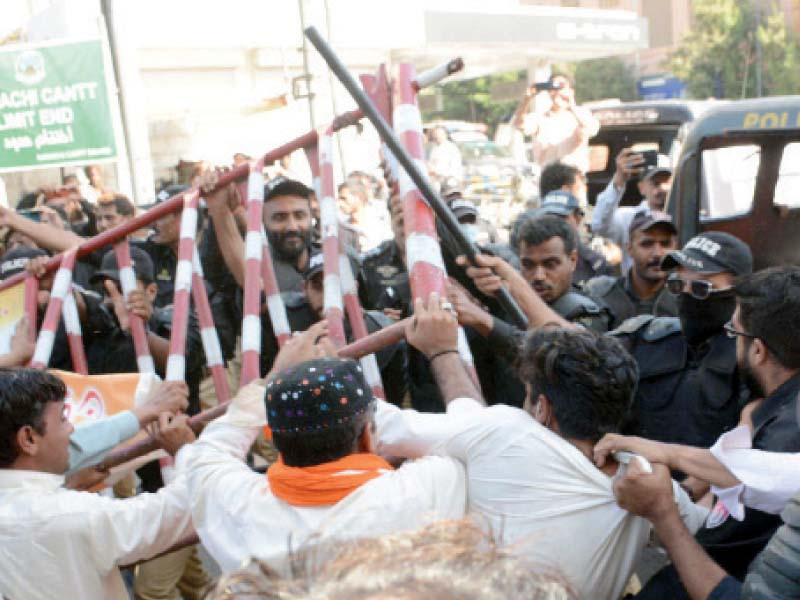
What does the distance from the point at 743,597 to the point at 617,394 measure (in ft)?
1.84

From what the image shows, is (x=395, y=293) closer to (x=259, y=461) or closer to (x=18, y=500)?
(x=259, y=461)

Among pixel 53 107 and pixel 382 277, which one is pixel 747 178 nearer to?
pixel 382 277

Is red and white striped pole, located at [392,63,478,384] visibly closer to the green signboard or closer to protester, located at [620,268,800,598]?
protester, located at [620,268,800,598]

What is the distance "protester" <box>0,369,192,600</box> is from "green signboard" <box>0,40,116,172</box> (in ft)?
19.8

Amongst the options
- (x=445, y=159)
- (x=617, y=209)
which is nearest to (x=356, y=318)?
(x=617, y=209)

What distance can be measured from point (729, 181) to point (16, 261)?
552 cm

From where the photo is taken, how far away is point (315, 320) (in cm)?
337

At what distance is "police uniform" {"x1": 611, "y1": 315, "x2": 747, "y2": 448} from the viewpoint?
2.74m

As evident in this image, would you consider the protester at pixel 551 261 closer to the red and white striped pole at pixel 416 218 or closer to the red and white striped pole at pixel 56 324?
the red and white striped pole at pixel 416 218

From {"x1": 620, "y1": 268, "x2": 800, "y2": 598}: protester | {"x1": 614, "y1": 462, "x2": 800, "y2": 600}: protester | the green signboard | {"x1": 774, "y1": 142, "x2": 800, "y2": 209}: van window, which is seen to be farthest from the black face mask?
the green signboard

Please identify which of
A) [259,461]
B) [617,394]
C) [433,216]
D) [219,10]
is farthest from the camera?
[219,10]

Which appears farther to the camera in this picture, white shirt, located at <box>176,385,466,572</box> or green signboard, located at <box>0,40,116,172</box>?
green signboard, located at <box>0,40,116,172</box>

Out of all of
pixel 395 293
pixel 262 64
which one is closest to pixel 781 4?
pixel 262 64

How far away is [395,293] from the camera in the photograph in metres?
3.51
